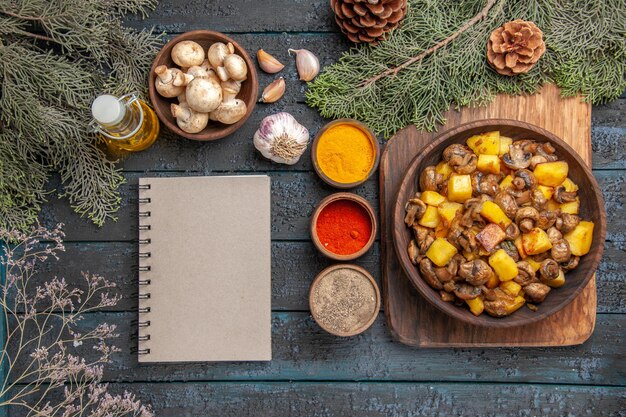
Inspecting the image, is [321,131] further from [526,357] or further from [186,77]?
[526,357]

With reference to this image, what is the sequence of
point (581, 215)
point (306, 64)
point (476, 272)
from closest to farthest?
point (476, 272)
point (581, 215)
point (306, 64)

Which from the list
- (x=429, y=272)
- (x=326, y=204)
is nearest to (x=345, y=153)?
(x=326, y=204)

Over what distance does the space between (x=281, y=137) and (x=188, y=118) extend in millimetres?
233

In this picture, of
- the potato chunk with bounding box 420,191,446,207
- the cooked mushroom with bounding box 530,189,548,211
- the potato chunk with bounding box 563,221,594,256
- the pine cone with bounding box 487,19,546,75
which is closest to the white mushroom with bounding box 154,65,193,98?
the potato chunk with bounding box 420,191,446,207

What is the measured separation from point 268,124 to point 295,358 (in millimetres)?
627

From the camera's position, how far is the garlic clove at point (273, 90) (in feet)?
4.35

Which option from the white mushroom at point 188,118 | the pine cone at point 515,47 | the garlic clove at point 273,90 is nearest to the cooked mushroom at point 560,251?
the pine cone at point 515,47

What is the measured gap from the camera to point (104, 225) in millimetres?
1369

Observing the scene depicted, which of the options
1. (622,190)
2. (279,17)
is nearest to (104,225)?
(279,17)

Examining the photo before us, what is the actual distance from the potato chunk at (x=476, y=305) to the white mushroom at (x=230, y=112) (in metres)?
0.71

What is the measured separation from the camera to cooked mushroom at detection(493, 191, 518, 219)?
114 centimetres

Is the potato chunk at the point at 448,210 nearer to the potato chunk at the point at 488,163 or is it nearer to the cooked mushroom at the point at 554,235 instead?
the potato chunk at the point at 488,163

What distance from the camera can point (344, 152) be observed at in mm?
1279

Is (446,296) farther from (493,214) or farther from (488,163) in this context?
(488,163)
